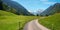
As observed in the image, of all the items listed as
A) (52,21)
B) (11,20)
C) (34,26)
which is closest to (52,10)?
(52,21)

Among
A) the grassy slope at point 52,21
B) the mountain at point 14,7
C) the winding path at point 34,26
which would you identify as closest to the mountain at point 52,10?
the grassy slope at point 52,21

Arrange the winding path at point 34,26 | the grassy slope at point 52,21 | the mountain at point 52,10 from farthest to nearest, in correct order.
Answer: the mountain at point 52,10, the winding path at point 34,26, the grassy slope at point 52,21

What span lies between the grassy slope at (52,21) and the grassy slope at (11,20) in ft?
1.75

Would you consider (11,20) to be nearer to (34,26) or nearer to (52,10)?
(34,26)

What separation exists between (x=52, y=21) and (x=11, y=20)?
1.83 metres

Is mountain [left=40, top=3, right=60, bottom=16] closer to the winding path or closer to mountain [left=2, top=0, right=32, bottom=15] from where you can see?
the winding path

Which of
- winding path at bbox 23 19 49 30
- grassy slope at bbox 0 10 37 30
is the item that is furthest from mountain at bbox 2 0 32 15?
winding path at bbox 23 19 49 30

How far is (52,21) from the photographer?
8938mm

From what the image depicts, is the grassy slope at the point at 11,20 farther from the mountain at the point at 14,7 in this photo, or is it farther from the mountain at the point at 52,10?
the mountain at the point at 52,10

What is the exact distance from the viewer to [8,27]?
869 cm

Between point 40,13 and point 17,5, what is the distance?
3.64 feet

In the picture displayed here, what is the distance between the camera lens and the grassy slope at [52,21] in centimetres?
870

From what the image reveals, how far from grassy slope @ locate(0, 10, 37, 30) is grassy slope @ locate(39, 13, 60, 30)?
0.53m

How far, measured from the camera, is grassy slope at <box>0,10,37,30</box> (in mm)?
8709
